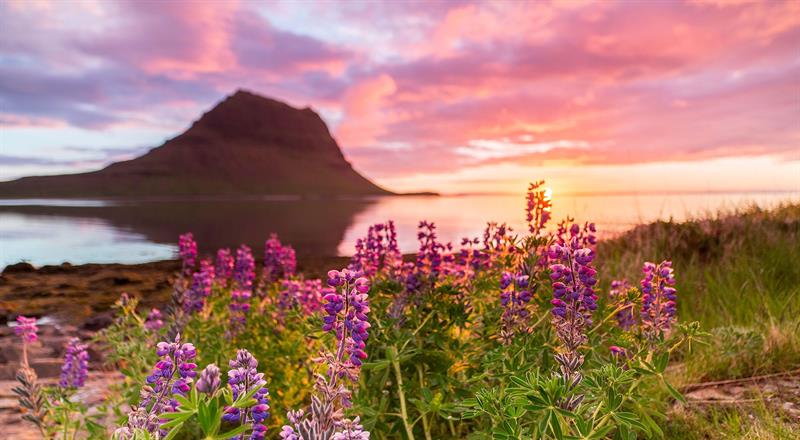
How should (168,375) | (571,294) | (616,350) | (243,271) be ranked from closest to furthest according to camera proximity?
(168,375)
(571,294)
(616,350)
(243,271)

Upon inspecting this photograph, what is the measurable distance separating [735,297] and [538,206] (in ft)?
15.8

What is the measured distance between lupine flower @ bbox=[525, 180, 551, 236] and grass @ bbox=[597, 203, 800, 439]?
6.19ft

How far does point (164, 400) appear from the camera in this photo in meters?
2.42

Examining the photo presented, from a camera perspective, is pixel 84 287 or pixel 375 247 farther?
pixel 84 287

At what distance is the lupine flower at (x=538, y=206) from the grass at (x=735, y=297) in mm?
1887

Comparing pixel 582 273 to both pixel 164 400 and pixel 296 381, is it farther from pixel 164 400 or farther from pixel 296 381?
pixel 296 381

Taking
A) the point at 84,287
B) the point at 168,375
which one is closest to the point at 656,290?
the point at 168,375

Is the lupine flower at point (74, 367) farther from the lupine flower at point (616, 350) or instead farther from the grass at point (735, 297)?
the grass at point (735, 297)

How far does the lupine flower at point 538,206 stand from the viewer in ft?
15.0

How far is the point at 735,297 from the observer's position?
7641 millimetres

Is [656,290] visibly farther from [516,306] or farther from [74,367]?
[74,367]

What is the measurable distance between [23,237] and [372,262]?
40015mm

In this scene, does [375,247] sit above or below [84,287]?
above

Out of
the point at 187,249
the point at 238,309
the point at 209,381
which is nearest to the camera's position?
the point at 209,381
